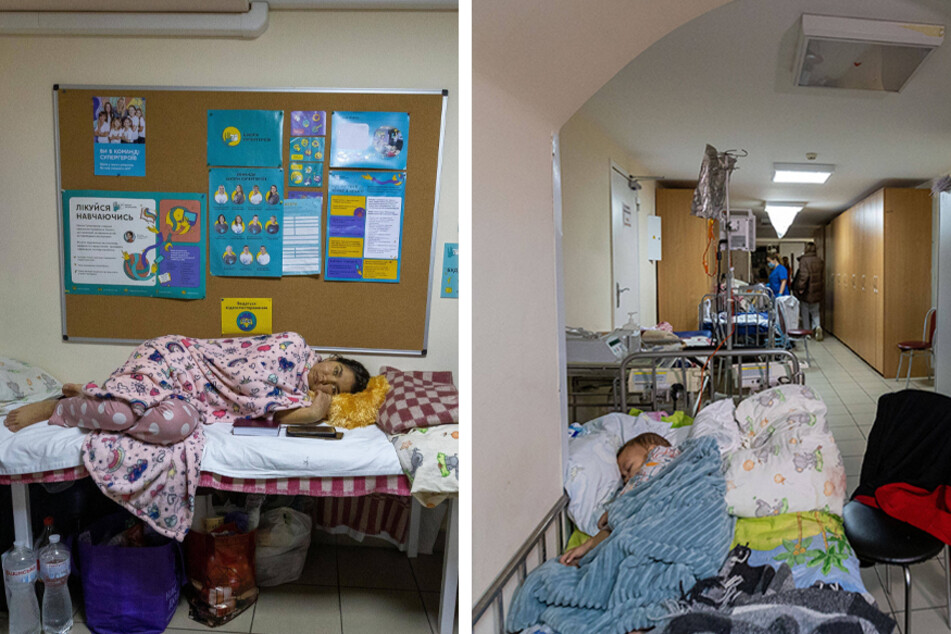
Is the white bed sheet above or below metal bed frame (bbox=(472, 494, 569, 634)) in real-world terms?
above

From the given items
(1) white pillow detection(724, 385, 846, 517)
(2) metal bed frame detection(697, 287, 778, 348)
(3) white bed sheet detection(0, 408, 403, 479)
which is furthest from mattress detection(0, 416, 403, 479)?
(2) metal bed frame detection(697, 287, 778, 348)

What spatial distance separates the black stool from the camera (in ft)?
5.45

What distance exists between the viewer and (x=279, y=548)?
2.14 m

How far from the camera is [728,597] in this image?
56.2 inches

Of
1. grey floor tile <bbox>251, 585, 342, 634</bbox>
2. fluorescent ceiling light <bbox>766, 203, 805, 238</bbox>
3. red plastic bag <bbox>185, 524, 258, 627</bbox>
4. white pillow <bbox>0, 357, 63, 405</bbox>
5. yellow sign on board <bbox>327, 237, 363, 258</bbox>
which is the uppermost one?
fluorescent ceiling light <bbox>766, 203, 805, 238</bbox>

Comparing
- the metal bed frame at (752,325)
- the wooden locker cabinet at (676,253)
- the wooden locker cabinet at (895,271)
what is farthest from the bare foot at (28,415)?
the wooden locker cabinet at (895,271)

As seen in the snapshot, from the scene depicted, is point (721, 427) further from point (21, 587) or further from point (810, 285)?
point (810, 285)

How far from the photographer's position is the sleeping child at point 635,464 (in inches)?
66.3

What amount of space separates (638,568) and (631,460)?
0.51 meters

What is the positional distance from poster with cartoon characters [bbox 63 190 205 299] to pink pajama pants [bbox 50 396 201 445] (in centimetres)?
70

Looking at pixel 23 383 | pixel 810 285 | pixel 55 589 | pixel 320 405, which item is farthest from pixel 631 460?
pixel 810 285

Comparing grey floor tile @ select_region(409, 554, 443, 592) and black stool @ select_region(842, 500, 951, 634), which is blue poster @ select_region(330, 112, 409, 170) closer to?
grey floor tile @ select_region(409, 554, 443, 592)

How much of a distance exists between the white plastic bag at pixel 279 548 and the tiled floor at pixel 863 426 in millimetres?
1760

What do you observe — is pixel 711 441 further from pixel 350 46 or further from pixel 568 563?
pixel 350 46
